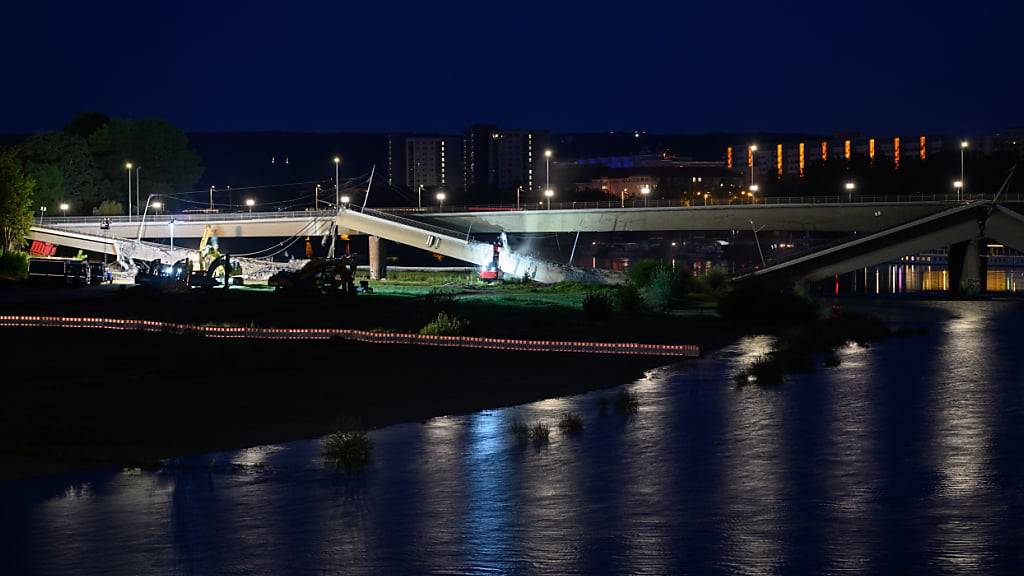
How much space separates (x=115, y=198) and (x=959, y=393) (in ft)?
426

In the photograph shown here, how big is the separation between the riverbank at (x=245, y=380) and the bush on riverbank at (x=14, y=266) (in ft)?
76.2

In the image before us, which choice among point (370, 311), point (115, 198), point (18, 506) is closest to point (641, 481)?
point (18, 506)

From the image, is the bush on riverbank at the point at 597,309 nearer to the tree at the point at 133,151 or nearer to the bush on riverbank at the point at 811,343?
the bush on riverbank at the point at 811,343

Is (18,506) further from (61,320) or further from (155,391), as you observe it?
(61,320)

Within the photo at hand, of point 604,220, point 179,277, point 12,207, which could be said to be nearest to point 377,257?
point 604,220

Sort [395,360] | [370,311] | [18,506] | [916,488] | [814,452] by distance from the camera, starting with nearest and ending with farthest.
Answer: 1. [18,506]
2. [916,488]
3. [814,452]
4. [395,360]
5. [370,311]

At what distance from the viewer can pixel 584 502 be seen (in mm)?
20547

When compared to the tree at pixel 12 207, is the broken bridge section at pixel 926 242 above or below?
below

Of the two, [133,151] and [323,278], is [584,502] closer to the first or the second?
[323,278]

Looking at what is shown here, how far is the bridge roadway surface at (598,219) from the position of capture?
90.8m

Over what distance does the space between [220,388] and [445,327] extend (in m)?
14.8

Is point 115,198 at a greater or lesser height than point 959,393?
greater

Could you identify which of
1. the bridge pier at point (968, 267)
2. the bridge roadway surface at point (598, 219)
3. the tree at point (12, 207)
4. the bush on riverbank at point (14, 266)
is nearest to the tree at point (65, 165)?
the bridge roadway surface at point (598, 219)

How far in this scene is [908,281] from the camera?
109 meters
